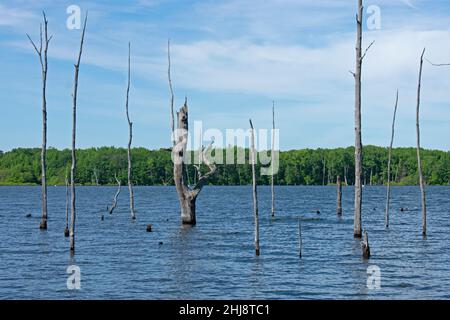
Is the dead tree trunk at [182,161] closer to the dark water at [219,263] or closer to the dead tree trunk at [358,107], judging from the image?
the dark water at [219,263]

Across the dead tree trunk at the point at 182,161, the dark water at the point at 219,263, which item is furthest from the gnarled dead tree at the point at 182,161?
the dark water at the point at 219,263

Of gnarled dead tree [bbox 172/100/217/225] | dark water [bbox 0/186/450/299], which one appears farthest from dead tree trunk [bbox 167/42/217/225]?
dark water [bbox 0/186/450/299]

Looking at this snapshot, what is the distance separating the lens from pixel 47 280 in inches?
982

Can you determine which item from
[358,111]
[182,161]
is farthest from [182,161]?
[358,111]

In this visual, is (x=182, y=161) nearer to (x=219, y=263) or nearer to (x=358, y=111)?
(x=358, y=111)

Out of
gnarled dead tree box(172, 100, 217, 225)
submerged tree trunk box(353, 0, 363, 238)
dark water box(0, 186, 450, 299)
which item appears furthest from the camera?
gnarled dead tree box(172, 100, 217, 225)

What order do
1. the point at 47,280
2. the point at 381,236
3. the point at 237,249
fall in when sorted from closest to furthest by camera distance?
the point at 47,280 < the point at 237,249 < the point at 381,236

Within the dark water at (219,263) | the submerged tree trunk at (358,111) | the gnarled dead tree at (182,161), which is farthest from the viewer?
the gnarled dead tree at (182,161)

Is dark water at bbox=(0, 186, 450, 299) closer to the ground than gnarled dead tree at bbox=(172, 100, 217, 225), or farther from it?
closer to the ground

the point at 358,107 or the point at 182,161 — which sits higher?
the point at 358,107

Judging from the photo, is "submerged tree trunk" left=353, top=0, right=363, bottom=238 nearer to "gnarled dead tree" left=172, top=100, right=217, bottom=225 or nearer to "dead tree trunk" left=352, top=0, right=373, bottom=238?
"dead tree trunk" left=352, top=0, right=373, bottom=238
